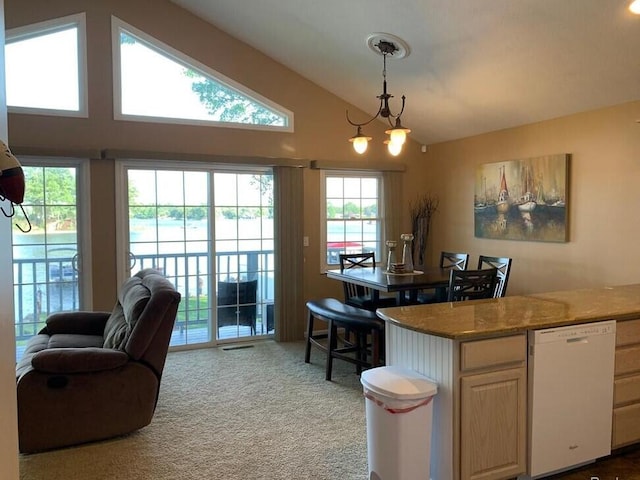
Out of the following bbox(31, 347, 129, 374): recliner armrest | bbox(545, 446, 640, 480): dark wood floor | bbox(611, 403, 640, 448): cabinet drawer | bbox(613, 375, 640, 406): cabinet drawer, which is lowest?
bbox(545, 446, 640, 480): dark wood floor

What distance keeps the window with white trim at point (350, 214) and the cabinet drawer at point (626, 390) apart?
3.53 meters

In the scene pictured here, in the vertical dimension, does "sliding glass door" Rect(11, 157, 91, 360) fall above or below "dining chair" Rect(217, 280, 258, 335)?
above

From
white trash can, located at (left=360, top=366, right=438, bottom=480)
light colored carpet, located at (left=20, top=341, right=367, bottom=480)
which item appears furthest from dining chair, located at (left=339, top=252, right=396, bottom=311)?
white trash can, located at (left=360, top=366, right=438, bottom=480)

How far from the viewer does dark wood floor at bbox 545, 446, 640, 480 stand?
2.72 m

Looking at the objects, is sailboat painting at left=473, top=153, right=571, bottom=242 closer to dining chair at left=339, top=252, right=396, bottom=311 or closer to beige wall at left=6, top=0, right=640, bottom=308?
beige wall at left=6, top=0, right=640, bottom=308

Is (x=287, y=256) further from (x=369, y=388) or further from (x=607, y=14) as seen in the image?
(x=607, y=14)

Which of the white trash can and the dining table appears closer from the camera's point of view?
the white trash can

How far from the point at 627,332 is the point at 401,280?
189cm

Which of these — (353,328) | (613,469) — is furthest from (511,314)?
(353,328)

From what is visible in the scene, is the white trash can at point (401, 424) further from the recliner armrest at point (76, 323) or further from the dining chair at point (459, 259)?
the dining chair at point (459, 259)

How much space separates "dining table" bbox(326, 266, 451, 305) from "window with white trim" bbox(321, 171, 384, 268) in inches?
30.8

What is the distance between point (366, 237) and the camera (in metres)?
6.24

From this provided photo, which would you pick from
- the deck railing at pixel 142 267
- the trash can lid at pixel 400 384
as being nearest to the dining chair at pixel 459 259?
the deck railing at pixel 142 267

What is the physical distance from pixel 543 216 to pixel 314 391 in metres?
2.73
